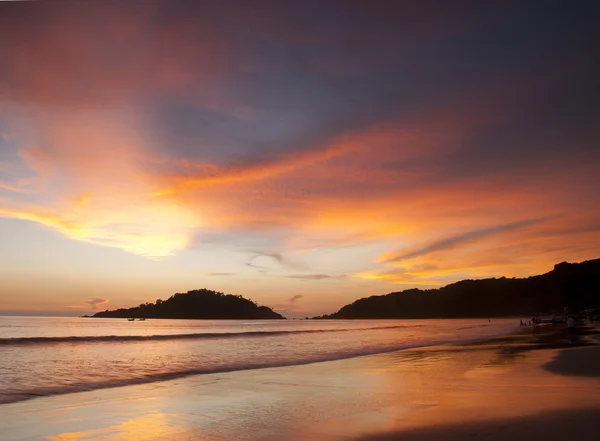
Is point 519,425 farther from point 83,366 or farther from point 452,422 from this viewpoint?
point 83,366

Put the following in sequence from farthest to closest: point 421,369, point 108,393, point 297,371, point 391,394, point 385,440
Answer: point 297,371 < point 421,369 < point 108,393 < point 391,394 < point 385,440

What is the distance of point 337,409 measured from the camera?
433 inches

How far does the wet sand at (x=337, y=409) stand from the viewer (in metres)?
8.59

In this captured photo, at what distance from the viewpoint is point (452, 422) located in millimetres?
9070

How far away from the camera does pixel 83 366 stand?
2398 centimetres

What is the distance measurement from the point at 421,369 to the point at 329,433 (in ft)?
39.4

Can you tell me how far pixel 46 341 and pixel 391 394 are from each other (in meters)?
44.3

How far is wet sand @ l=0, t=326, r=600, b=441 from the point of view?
28.2ft

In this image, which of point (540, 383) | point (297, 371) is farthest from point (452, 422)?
point (297, 371)

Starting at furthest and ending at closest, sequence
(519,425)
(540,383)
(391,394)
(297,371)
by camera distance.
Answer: (297,371), (540,383), (391,394), (519,425)

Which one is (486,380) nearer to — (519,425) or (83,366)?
(519,425)

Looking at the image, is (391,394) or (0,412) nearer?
(0,412)

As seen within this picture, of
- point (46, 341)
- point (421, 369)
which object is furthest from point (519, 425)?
point (46, 341)

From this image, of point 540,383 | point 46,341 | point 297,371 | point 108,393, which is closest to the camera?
point 540,383
